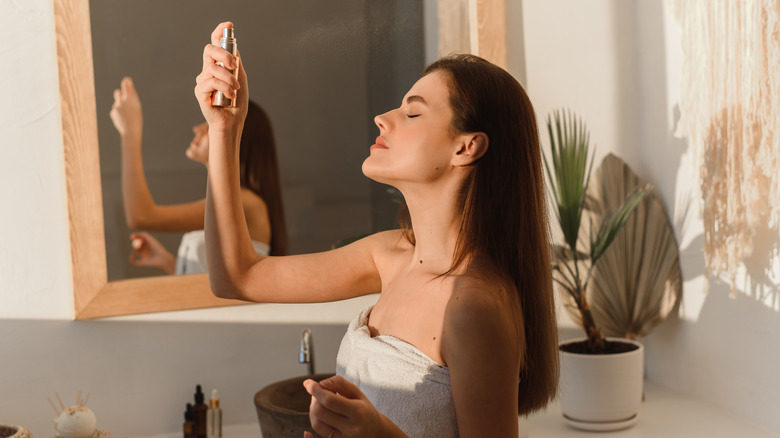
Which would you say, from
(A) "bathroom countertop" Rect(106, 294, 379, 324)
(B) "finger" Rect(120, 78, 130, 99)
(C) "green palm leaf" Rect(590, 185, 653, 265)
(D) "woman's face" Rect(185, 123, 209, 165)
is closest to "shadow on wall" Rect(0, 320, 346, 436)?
(A) "bathroom countertop" Rect(106, 294, 379, 324)

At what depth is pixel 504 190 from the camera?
0.90 m

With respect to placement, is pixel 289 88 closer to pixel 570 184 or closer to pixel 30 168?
pixel 30 168

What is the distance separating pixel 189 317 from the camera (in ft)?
4.95

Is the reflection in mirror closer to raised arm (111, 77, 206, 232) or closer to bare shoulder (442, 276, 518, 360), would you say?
raised arm (111, 77, 206, 232)

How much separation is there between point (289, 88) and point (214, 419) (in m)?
0.69

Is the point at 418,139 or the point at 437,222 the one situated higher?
the point at 418,139

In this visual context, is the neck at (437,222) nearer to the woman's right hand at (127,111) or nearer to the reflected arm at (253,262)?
the reflected arm at (253,262)

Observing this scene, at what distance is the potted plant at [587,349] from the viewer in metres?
1.46

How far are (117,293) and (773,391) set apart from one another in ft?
4.15

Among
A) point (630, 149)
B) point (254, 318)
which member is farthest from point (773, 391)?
point (254, 318)

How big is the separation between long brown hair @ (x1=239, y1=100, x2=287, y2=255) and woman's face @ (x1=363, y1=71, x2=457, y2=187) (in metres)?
0.62

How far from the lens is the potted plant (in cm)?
146

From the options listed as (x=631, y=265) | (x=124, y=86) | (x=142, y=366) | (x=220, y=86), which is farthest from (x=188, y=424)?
(x=631, y=265)

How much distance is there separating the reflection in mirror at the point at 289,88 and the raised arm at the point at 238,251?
437 millimetres
